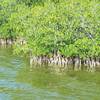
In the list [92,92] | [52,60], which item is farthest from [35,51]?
[92,92]

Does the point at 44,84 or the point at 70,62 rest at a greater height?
the point at 70,62

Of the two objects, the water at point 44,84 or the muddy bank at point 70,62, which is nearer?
the water at point 44,84

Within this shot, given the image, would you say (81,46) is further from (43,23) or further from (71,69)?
(43,23)

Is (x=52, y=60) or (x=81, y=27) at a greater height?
(x=81, y=27)

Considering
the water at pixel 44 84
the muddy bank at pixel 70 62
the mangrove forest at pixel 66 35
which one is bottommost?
the water at pixel 44 84

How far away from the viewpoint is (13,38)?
4625 centimetres

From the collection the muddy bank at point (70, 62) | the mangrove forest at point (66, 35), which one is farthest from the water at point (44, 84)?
the mangrove forest at point (66, 35)

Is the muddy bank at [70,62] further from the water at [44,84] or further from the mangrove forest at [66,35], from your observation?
the water at [44,84]

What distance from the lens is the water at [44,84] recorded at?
2414 centimetres

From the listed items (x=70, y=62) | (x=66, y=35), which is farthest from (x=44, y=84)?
(x=66, y=35)

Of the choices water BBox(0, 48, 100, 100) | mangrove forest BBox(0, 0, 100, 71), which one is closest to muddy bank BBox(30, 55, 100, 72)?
mangrove forest BBox(0, 0, 100, 71)

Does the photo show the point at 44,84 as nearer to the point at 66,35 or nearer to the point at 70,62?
the point at 70,62

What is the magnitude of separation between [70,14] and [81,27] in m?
1.45

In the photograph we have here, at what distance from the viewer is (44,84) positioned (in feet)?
88.1
